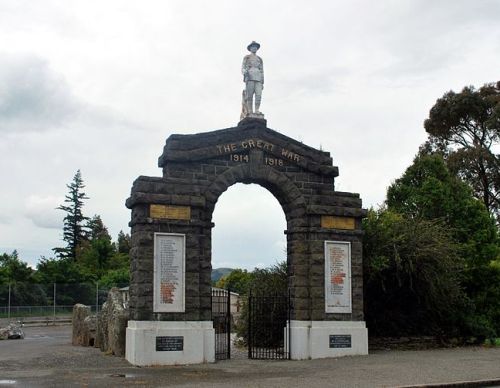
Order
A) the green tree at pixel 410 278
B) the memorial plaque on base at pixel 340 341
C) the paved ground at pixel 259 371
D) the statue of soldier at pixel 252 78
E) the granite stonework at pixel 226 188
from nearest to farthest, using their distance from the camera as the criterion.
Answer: the paved ground at pixel 259 371, the granite stonework at pixel 226 188, the memorial plaque on base at pixel 340 341, the statue of soldier at pixel 252 78, the green tree at pixel 410 278

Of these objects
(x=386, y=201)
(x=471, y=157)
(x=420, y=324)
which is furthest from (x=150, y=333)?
(x=471, y=157)

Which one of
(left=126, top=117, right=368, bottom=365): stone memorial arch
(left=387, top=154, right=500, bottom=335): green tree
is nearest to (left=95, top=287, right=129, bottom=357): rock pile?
(left=126, top=117, right=368, bottom=365): stone memorial arch

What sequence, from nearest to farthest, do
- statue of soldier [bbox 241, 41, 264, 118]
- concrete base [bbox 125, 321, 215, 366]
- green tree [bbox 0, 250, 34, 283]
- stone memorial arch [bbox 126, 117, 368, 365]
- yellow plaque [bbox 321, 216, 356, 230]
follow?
1. concrete base [bbox 125, 321, 215, 366]
2. stone memorial arch [bbox 126, 117, 368, 365]
3. yellow plaque [bbox 321, 216, 356, 230]
4. statue of soldier [bbox 241, 41, 264, 118]
5. green tree [bbox 0, 250, 34, 283]

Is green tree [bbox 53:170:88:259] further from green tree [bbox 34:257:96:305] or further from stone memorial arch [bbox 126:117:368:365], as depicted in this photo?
stone memorial arch [bbox 126:117:368:365]

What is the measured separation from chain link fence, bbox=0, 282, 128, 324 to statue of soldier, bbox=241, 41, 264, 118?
2101 cm

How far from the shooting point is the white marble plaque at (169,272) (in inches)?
628

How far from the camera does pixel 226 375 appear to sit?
44.6 ft

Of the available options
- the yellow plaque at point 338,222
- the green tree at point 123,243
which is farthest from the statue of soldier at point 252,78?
the green tree at point 123,243

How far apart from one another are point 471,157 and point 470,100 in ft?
12.6

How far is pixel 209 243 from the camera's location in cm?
1680

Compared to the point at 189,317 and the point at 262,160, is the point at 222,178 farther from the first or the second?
the point at 189,317

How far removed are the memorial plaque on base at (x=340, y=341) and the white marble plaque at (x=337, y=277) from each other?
0.63 metres

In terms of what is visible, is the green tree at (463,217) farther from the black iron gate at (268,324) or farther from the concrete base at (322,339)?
the black iron gate at (268,324)

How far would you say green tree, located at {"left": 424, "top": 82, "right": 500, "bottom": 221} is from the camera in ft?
130
